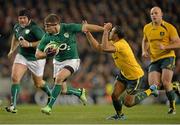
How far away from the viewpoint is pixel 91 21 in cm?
2553

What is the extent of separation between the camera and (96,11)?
86.4 feet

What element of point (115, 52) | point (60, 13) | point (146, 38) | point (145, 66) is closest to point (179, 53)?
point (145, 66)

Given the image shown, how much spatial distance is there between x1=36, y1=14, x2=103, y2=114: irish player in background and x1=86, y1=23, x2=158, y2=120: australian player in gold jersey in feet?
1.05

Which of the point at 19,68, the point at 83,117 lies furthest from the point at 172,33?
the point at 19,68

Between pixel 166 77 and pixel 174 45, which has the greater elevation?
pixel 174 45

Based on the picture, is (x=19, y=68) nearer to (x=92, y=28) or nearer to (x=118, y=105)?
(x=92, y=28)

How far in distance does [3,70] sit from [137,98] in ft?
32.8

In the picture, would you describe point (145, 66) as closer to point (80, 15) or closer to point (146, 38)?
point (80, 15)

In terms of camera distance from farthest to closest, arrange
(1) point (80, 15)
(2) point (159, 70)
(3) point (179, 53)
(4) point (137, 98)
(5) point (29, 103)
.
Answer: (1) point (80, 15)
(3) point (179, 53)
(5) point (29, 103)
(2) point (159, 70)
(4) point (137, 98)

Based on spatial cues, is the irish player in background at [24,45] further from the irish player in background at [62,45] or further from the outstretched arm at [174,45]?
the outstretched arm at [174,45]

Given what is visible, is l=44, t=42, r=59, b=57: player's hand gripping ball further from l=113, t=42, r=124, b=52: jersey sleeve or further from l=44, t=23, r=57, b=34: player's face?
l=113, t=42, r=124, b=52: jersey sleeve

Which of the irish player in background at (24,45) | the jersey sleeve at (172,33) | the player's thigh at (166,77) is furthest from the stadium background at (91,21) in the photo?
the jersey sleeve at (172,33)

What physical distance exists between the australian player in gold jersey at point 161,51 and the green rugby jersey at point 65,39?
6.82 feet

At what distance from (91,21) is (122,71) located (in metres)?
11.2
